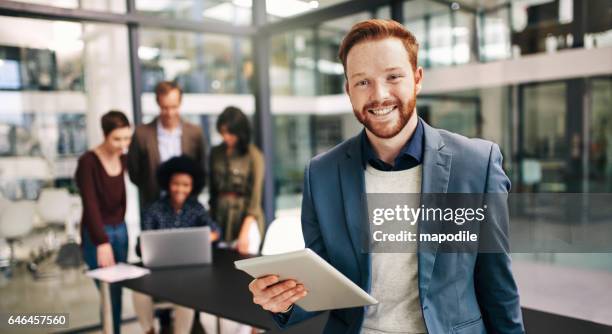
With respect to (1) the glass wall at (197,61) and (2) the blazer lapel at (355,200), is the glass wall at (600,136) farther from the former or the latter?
(2) the blazer lapel at (355,200)

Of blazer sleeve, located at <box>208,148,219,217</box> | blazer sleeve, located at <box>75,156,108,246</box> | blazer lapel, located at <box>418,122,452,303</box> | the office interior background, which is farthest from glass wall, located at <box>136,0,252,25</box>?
blazer lapel, located at <box>418,122,452,303</box>

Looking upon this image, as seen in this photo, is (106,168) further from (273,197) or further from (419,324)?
(419,324)

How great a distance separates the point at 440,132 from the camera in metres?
1.45

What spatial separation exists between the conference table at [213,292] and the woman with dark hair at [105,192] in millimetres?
921

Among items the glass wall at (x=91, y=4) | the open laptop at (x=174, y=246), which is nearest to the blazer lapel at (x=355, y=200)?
the open laptop at (x=174, y=246)

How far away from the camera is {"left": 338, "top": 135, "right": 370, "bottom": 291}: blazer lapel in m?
1.38

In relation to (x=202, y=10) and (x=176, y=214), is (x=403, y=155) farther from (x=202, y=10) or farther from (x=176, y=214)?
(x=202, y=10)

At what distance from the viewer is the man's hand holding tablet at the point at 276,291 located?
1292 mm

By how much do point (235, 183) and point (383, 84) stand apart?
2854mm

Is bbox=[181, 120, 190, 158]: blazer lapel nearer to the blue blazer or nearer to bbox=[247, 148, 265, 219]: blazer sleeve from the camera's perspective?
bbox=[247, 148, 265, 219]: blazer sleeve

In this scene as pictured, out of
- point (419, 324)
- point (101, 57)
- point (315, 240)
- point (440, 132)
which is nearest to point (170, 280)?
point (315, 240)

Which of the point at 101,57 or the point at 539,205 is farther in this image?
the point at 101,57

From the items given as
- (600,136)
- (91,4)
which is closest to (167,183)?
(91,4)

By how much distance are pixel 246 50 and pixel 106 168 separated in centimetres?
189
